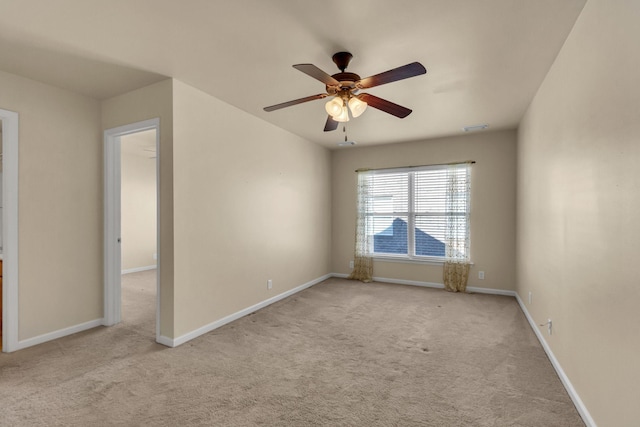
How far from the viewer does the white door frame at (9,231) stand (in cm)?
284

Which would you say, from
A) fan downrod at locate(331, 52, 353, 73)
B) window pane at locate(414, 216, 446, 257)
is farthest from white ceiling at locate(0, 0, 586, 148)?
window pane at locate(414, 216, 446, 257)

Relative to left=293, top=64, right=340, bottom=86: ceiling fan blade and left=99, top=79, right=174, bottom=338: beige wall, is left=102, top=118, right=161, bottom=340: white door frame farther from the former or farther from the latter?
left=293, top=64, right=340, bottom=86: ceiling fan blade

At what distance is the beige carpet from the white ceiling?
2573 millimetres

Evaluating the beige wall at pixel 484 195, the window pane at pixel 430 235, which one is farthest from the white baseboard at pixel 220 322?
the window pane at pixel 430 235

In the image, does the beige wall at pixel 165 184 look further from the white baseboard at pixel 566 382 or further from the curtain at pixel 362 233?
the curtain at pixel 362 233

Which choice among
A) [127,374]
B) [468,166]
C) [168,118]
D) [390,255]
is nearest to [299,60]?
[168,118]

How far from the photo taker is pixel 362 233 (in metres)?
5.84

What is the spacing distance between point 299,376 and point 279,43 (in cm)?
260

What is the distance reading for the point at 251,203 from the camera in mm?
4023

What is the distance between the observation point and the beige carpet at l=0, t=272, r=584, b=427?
199cm

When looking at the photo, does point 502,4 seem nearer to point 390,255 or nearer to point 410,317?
point 410,317

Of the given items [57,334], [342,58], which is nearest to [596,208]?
[342,58]

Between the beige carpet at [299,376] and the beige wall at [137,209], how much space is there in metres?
3.46

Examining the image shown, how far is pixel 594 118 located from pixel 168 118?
10.9ft
